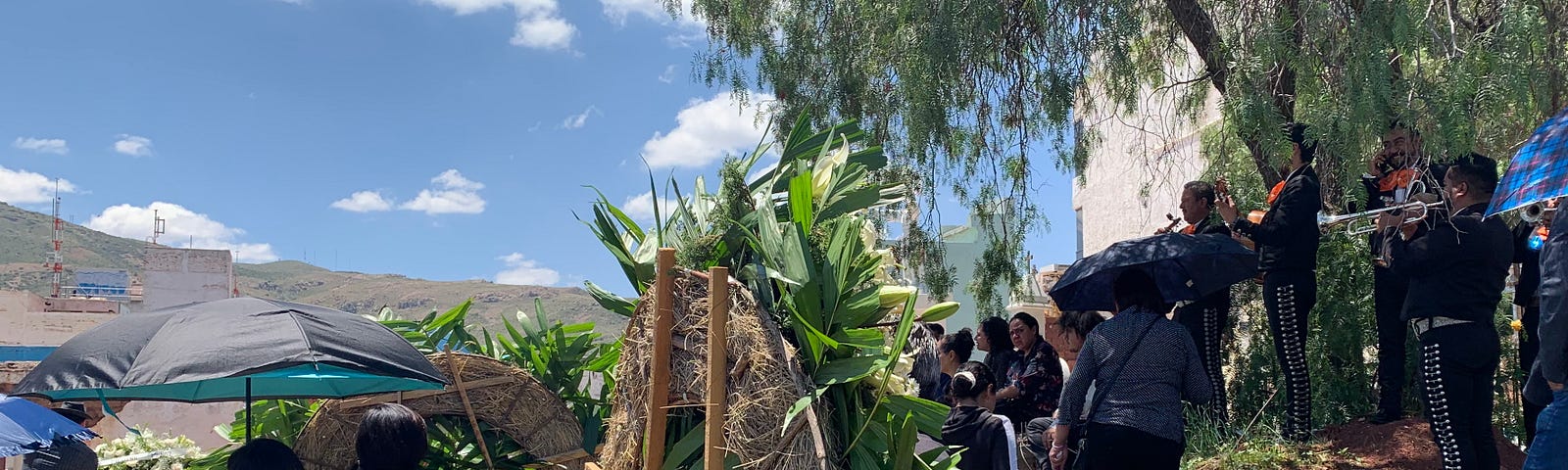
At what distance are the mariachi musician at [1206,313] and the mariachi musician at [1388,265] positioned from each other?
77 cm

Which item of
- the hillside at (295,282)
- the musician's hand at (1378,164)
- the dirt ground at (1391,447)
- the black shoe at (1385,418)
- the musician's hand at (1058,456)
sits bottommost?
the dirt ground at (1391,447)

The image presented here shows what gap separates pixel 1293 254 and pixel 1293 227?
0.16m

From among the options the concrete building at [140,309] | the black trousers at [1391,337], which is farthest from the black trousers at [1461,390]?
the concrete building at [140,309]

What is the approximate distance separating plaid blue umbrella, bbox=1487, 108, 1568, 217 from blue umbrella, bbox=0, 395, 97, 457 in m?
5.53

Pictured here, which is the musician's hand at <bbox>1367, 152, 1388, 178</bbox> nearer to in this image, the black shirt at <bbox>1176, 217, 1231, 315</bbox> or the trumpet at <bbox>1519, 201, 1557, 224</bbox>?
the black shirt at <bbox>1176, 217, 1231, 315</bbox>

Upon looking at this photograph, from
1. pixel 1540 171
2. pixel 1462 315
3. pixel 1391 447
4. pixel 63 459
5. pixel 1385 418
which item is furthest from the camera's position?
pixel 1385 418

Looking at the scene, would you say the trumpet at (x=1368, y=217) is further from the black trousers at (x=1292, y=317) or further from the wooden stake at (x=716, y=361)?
the wooden stake at (x=716, y=361)

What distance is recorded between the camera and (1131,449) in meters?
4.50

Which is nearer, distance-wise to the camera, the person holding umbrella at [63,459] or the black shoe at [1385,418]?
the person holding umbrella at [63,459]

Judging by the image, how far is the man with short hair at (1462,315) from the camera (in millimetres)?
5051

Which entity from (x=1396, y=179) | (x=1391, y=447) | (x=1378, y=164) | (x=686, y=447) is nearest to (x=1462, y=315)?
(x=1396, y=179)

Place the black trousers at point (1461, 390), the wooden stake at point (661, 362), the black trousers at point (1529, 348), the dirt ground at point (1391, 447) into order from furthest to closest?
the dirt ground at point (1391, 447) → the black trousers at point (1529, 348) → the black trousers at point (1461, 390) → the wooden stake at point (661, 362)

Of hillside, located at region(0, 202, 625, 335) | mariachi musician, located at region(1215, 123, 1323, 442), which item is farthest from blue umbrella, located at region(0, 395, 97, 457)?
hillside, located at region(0, 202, 625, 335)

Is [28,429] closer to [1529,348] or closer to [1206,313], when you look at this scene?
[1206,313]
